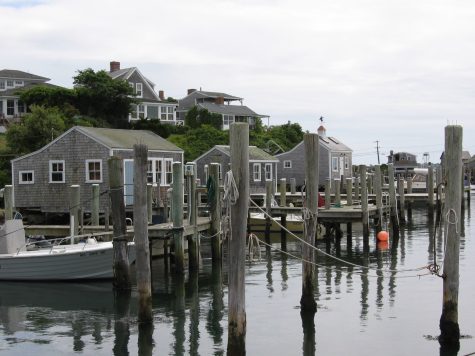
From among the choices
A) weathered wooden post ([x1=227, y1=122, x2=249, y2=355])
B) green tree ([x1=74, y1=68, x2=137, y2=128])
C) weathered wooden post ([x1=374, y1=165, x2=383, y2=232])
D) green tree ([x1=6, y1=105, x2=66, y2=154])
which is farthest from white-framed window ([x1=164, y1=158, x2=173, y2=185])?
weathered wooden post ([x1=227, y1=122, x2=249, y2=355])

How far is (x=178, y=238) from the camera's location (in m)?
22.9

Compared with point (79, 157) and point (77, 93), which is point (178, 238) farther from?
point (77, 93)

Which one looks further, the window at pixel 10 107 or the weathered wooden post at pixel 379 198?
the window at pixel 10 107

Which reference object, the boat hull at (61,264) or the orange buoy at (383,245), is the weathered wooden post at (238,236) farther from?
the orange buoy at (383,245)

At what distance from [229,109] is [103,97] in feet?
102

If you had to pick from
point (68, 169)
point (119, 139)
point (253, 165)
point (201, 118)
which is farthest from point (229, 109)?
point (68, 169)

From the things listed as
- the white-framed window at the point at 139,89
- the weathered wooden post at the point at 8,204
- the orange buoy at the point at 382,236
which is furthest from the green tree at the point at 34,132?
the white-framed window at the point at 139,89

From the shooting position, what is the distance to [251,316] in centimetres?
1828

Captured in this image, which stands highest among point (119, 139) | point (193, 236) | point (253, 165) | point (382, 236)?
point (119, 139)

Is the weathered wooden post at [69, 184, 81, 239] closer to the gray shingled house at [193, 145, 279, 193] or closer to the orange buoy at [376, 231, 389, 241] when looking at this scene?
the orange buoy at [376, 231, 389, 241]

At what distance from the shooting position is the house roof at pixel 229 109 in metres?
90.2

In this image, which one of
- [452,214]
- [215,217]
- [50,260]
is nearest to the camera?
[452,214]

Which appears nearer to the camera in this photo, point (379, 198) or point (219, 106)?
point (379, 198)

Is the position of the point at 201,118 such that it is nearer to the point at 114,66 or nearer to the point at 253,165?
the point at 114,66
